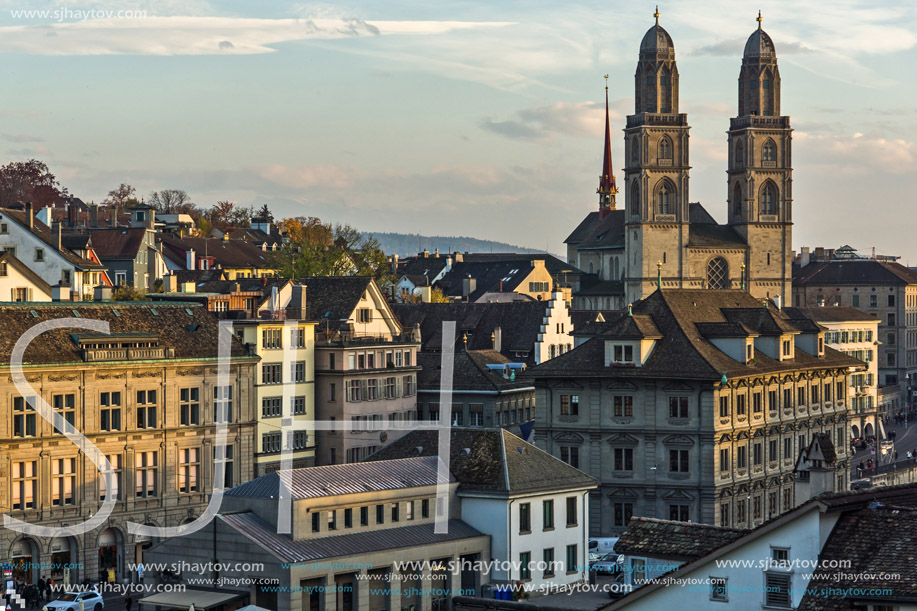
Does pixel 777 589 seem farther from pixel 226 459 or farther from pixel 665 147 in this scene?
pixel 665 147

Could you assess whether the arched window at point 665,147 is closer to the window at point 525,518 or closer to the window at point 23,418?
the window at point 525,518

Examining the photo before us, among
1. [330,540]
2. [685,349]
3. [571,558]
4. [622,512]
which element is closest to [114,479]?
[330,540]

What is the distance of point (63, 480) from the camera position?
245 ft

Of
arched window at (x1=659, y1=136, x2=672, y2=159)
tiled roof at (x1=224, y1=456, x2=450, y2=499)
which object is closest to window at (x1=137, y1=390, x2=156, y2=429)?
tiled roof at (x1=224, y1=456, x2=450, y2=499)

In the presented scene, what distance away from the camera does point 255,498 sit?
209 ft

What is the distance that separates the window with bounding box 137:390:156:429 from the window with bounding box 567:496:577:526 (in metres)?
22.6

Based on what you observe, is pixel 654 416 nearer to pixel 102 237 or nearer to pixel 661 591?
pixel 661 591

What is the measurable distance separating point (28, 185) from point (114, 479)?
391 feet

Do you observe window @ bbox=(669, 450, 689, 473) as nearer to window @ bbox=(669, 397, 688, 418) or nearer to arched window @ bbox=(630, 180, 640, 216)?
window @ bbox=(669, 397, 688, 418)

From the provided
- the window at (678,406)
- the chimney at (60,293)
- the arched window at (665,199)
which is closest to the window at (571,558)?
the window at (678,406)

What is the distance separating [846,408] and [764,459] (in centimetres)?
1574

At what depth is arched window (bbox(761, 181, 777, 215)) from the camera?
193625 millimetres

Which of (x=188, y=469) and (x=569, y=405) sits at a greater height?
(x=569, y=405)

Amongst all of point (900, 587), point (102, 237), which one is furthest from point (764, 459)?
point (102, 237)
